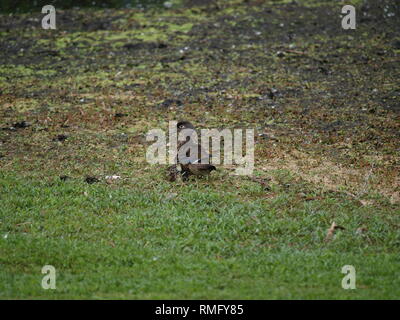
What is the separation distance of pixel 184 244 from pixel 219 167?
249 centimetres

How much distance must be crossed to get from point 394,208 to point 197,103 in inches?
220

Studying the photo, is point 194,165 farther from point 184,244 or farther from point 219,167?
A: point 184,244

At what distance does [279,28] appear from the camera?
53.8ft

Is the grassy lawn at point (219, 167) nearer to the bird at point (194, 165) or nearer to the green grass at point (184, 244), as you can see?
the green grass at point (184, 244)

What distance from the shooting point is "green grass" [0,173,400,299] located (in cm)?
532

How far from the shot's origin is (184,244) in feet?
20.5

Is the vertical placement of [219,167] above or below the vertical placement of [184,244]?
above

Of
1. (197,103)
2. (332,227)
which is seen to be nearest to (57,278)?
(332,227)

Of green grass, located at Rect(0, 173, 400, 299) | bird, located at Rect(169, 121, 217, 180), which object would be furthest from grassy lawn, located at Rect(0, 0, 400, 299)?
bird, located at Rect(169, 121, 217, 180)

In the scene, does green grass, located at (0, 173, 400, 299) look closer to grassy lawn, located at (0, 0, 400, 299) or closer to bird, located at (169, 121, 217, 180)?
grassy lawn, located at (0, 0, 400, 299)

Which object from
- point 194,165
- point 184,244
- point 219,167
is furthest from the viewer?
point 219,167

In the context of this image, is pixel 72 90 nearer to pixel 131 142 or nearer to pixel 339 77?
pixel 131 142

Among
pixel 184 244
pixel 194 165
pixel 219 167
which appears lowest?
pixel 184 244

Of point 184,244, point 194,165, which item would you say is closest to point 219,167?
point 194,165
